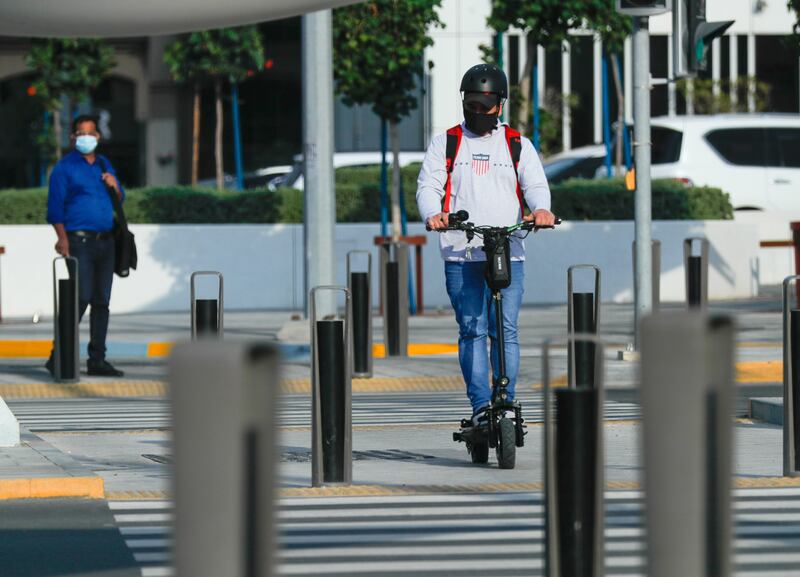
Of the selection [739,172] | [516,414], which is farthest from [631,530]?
[739,172]

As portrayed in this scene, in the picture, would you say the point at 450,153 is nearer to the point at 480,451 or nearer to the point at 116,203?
the point at 480,451

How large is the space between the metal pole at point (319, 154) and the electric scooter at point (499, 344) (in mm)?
6493

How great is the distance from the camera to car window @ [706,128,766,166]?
2480 centimetres

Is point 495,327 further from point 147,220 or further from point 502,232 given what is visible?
point 147,220

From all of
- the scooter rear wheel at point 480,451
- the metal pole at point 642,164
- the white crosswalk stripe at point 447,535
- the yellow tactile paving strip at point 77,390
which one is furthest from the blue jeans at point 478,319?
the metal pole at point 642,164

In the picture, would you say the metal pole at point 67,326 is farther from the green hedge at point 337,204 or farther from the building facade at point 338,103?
the building facade at point 338,103

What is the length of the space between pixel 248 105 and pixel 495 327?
34.2 meters

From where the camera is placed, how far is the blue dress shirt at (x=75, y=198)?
42.7 ft

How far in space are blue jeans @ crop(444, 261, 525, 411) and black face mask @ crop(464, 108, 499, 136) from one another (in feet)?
2.09

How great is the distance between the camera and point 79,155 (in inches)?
519

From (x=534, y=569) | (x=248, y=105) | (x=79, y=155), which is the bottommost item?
(x=534, y=569)

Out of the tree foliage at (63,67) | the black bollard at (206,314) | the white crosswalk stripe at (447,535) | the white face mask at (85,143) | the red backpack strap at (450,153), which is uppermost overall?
the tree foliage at (63,67)

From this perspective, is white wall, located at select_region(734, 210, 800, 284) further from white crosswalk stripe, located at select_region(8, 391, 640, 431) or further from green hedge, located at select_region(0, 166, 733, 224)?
white crosswalk stripe, located at select_region(8, 391, 640, 431)

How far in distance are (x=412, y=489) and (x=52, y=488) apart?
153cm
